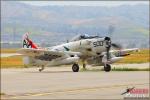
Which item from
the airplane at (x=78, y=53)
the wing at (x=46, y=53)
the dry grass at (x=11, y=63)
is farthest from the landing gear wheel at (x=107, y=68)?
the dry grass at (x=11, y=63)

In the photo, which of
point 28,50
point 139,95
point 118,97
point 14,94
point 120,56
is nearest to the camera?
point 139,95

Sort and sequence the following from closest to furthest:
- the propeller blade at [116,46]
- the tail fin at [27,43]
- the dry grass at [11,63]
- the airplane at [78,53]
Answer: the airplane at [78,53], the propeller blade at [116,46], the tail fin at [27,43], the dry grass at [11,63]

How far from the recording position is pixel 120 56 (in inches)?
1581

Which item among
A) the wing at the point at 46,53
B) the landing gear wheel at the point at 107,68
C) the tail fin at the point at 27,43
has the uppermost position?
the tail fin at the point at 27,43

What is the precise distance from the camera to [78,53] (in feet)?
125

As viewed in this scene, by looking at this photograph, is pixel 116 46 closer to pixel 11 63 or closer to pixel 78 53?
pixel 78 53

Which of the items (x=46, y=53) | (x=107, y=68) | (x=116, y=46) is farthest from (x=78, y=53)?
(x=116, y=46)

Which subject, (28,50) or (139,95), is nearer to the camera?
(139,95)

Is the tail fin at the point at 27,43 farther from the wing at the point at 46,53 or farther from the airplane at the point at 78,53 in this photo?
the wing at the point at 46,53

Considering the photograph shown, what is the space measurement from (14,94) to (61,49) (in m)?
21.2

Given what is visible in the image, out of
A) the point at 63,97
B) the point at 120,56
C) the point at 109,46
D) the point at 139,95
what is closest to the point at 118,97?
the point at 63,97

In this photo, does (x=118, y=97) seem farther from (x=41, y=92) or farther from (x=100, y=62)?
(x=100, y=62)

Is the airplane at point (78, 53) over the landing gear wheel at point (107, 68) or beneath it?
over

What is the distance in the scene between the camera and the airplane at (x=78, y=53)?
37.6 metres
